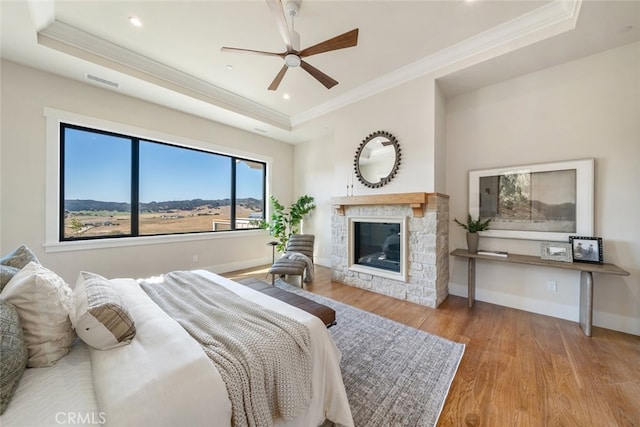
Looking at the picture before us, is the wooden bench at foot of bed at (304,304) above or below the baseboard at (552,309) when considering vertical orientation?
above

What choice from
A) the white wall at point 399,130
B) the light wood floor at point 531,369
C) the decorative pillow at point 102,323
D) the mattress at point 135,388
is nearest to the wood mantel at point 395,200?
the white wall at point 399,130

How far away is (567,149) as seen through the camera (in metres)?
2.73

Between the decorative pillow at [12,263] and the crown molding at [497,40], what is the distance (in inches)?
157

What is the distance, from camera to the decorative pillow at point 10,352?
2.62 ft

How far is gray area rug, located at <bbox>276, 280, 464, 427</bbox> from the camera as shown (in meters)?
1.48

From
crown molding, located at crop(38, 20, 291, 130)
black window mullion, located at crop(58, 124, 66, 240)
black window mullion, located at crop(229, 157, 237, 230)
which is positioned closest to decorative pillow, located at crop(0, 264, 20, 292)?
black window mullion, located at crop(58, 124, 66, 240)

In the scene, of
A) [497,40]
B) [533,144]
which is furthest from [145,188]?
[533,144]

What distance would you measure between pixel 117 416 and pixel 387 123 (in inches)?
150

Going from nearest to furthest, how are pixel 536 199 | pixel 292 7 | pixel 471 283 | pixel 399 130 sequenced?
pixel 292 7
pixel 536 199
pixel 471 283
pixel 399 130

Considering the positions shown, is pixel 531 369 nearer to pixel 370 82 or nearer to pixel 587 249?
pixel 587 249

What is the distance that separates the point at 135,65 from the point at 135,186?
1744 millimetres

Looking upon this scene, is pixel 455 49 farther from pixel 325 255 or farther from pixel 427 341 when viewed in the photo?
pixel 325 255

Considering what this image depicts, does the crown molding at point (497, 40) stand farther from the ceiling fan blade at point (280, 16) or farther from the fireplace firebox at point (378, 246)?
the fireplace firebox at point (378, 246)

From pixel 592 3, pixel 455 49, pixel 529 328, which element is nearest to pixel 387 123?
pixel 455 49
